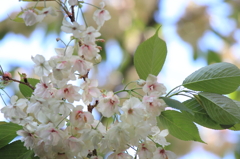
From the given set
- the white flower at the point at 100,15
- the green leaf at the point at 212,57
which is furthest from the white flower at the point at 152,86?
the green leaf at the point at 212,57

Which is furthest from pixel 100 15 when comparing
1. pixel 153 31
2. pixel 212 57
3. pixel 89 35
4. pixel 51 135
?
pixel 212 57

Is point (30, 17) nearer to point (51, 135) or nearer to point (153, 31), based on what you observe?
point (51, 135)

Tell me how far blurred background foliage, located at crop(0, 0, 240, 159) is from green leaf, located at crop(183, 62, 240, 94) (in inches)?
49.6

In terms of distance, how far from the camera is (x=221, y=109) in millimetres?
405

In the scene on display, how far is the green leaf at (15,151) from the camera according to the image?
413 mm

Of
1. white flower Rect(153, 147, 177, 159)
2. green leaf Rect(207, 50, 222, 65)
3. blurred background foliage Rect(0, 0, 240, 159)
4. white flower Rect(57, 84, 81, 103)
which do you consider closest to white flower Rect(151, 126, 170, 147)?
white flower Rect(153, 147, 177, 159)

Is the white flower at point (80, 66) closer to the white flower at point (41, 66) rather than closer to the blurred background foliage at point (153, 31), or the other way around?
the white flower at point (41, 66)

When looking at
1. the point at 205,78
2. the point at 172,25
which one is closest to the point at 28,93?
the point at 205,78

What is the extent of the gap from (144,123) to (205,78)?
0.13m

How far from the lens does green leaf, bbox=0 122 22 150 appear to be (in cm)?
42

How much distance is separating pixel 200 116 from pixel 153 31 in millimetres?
1497

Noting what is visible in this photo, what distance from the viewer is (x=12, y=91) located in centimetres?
152

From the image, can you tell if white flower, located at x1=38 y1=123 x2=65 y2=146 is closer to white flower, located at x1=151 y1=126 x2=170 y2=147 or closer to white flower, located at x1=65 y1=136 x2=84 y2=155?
white flower, located at x1=65 y1=136 x2=84 y2=155

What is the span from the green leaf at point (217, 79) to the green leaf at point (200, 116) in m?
0.02
